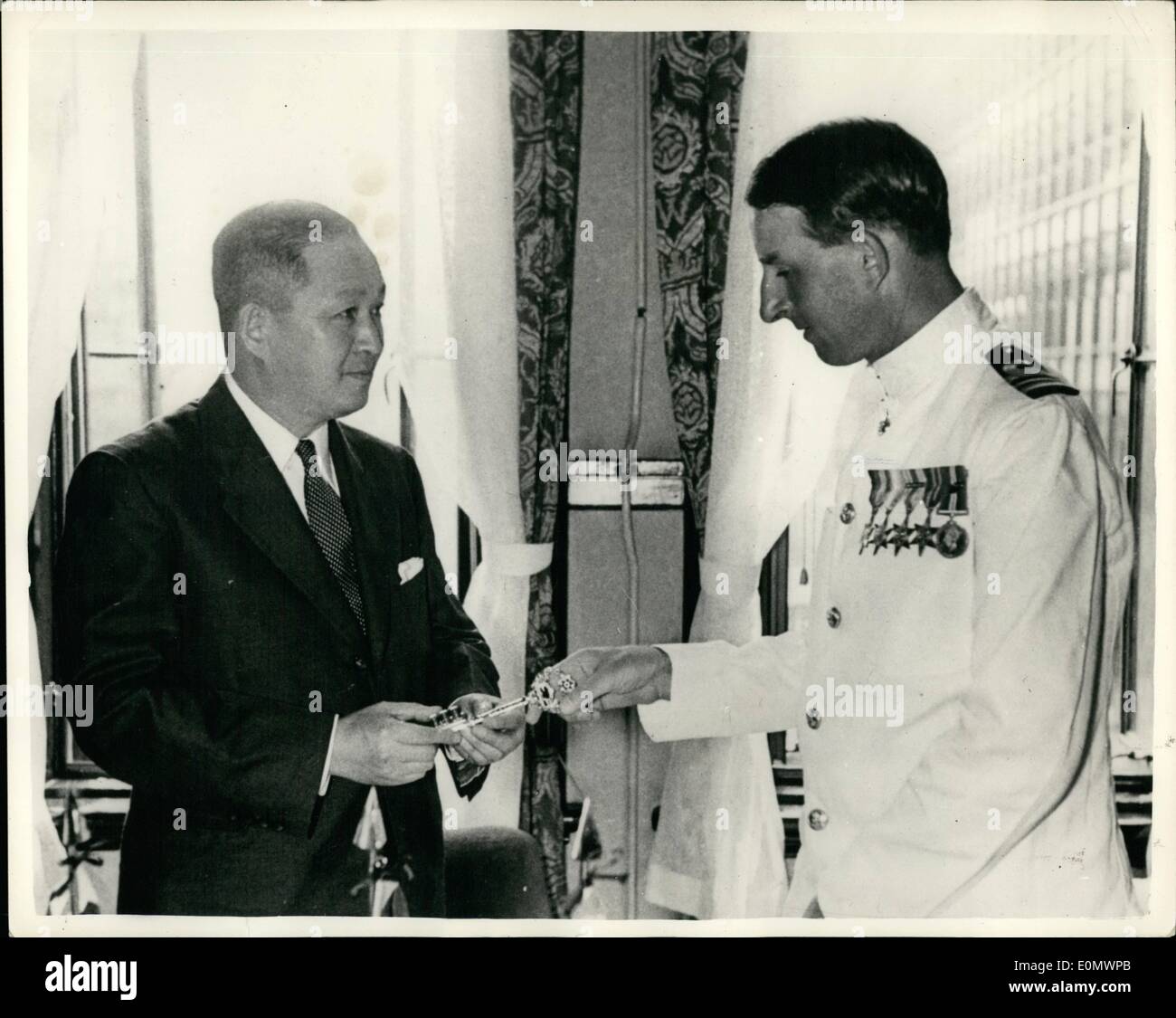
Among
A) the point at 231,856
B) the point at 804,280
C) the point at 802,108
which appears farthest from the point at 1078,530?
the point at 231,856

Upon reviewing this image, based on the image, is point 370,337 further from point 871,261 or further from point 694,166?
point 871,261

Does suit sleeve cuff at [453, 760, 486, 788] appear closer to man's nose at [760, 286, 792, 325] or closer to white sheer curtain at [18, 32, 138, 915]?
white sheer curtain at [18, 32, 138, 915]

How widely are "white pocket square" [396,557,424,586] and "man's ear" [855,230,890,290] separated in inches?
43.2

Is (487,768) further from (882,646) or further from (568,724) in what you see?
(882,646)

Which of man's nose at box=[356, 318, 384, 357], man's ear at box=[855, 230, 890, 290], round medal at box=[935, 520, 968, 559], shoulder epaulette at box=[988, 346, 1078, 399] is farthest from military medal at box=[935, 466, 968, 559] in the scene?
man's nose at box=[356, 318, 384, 357]

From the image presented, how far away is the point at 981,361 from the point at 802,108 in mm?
642

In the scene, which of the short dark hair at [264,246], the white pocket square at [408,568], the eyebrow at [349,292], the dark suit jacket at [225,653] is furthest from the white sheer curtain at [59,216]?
the white pocket square at [408,568]

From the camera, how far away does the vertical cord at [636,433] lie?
8.26ft

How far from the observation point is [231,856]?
249 cm

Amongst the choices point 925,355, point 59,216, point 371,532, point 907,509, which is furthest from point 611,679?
point 59,216

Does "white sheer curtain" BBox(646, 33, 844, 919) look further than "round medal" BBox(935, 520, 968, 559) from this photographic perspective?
Yes

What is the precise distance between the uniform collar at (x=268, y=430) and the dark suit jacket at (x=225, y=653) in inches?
0.7

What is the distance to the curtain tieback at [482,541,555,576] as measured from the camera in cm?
255
